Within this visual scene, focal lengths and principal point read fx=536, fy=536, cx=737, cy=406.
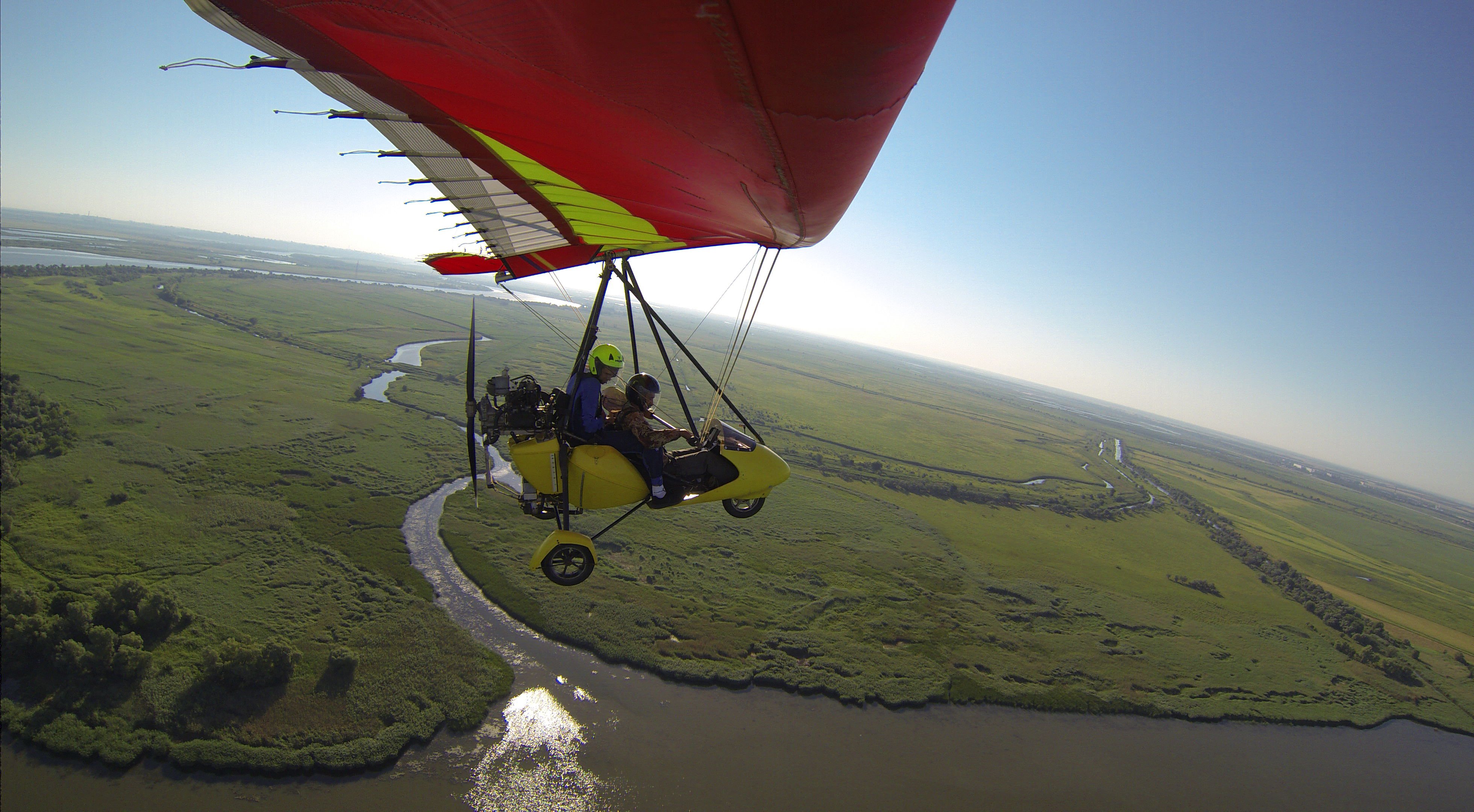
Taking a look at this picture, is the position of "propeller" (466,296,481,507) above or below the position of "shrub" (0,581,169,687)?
above

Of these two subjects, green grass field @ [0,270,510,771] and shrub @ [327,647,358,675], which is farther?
shrub @ [327,647,358,675]

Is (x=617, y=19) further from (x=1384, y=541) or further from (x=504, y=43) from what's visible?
(x=1384, y=541)

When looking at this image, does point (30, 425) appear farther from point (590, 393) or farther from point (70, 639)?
point (590, 393)

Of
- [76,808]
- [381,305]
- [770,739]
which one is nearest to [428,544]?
[76,808]

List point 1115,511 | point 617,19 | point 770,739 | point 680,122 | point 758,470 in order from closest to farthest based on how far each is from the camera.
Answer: point 617,19
point 680,122
point 758,470
point 770,739
point 1115,511

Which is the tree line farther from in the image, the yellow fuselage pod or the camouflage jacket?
the camouflage jacket

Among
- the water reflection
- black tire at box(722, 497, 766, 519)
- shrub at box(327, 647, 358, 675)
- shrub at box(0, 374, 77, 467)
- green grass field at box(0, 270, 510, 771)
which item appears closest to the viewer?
black tire at box(722, 497, 766, 519)

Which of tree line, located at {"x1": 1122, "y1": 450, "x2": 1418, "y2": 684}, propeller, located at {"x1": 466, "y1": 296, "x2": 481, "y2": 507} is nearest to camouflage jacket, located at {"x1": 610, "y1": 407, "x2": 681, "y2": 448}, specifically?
propeller, located at {"x1": 466, "y1": 296, "x2": 481, "y2": 507}
